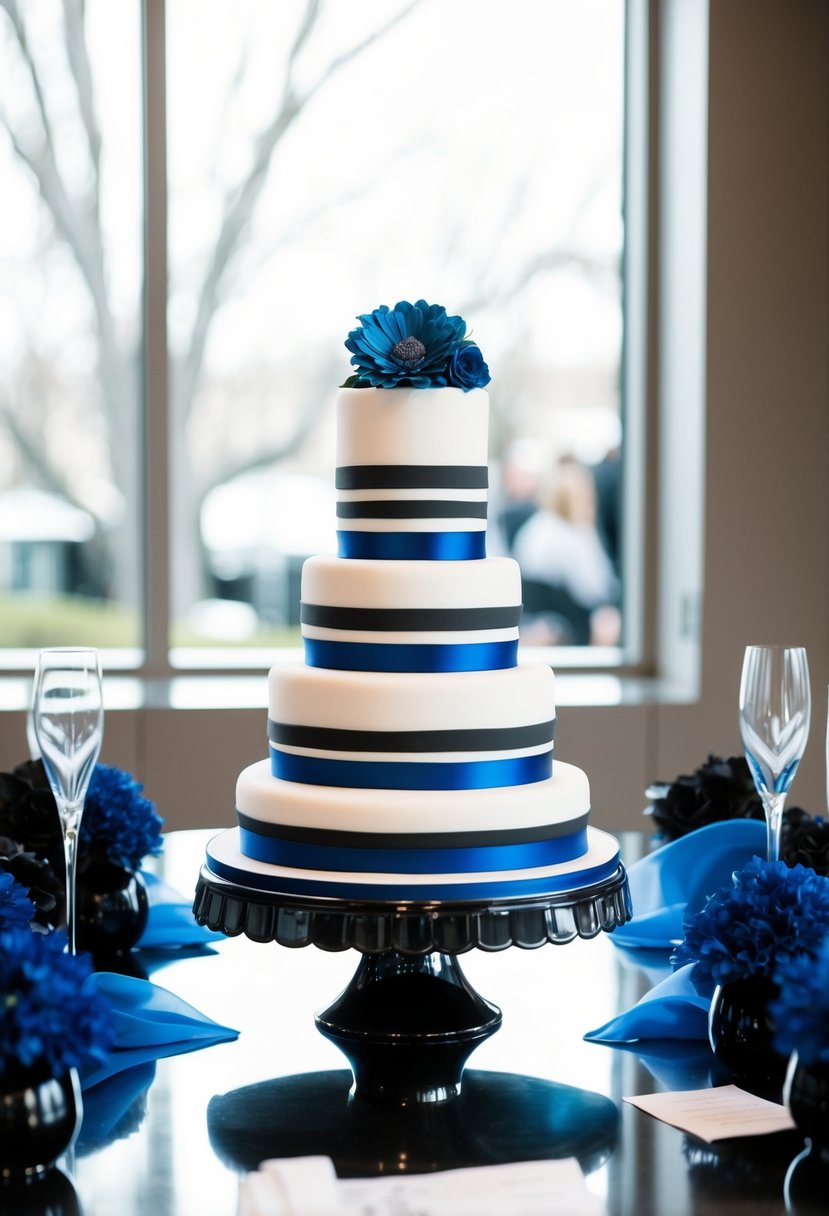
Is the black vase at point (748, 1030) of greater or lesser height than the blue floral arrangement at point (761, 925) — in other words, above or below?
below

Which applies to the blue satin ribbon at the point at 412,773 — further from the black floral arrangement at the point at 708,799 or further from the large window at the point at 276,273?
the large window at the point at 276,273

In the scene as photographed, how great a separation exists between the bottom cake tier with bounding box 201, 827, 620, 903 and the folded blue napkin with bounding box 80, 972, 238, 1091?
0.13 m

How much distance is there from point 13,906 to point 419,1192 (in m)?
0.42

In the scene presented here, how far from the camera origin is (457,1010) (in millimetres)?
1318

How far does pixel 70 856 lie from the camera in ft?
4.34

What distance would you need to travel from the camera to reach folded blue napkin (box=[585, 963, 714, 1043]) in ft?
4.34

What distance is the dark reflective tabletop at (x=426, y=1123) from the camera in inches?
39.5

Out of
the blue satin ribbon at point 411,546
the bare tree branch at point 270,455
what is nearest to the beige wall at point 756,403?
the bare tree branch at point 270,455

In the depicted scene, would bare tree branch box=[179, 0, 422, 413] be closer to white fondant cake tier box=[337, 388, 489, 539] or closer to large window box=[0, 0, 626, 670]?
large window box=[0, 0, 626, 670]

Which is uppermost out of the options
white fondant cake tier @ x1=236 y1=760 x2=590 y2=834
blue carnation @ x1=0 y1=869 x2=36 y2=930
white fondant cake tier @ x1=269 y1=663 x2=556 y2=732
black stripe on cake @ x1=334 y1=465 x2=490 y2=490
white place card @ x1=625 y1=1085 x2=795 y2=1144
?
black stripe on cake @ x1=334 y1=465 x2=490 y2=490

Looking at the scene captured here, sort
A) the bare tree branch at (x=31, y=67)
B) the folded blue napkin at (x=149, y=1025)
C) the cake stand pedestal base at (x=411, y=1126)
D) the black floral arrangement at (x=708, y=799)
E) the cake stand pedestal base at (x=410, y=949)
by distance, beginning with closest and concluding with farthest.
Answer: the cake stand pedestal base at (x=411, y=1126) < the cake stand pedestal base at (x=410, y=949) < the folded blue napkin at (x=149, y=1025) < the black floral arrangement at (x=708, y=799) < the bare tree branch at (x=31, y=67)

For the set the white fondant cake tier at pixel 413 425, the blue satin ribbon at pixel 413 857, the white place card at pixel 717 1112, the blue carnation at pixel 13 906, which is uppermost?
the white fondant cake tier at pixel 413 425

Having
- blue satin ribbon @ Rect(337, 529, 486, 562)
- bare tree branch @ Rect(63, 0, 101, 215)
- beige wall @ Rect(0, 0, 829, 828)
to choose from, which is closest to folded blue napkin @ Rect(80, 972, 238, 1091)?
blue satin ribbon @ Rect(337, 529, 486, 562)

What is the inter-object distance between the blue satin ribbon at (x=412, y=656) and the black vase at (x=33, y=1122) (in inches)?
18.2
